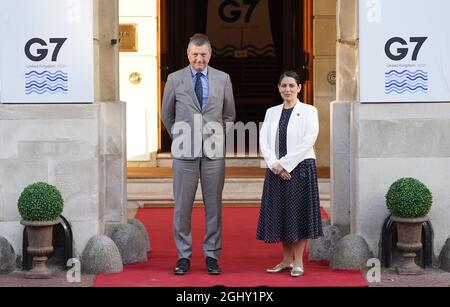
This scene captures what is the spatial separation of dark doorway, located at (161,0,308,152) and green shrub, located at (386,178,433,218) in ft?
24.5

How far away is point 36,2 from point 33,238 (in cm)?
211

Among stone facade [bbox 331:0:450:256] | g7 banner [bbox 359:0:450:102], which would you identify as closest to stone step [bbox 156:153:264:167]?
stone facade [bbox 331:0:450:256]

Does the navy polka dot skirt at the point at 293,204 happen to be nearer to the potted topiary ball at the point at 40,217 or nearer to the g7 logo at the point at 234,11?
the potted topiary ball at the point at 40,217

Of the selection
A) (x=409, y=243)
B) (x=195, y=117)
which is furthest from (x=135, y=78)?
(x=409, y=243)

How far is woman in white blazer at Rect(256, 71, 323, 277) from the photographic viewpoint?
9.80 meters

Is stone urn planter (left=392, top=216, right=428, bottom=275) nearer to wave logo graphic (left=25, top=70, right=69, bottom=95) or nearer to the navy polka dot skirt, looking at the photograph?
the navy polka dot skirt

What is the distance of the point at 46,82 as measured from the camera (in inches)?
402

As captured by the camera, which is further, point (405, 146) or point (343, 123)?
point (343, 123)

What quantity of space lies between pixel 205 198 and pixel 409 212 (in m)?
1.78

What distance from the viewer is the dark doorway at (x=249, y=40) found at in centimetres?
1728

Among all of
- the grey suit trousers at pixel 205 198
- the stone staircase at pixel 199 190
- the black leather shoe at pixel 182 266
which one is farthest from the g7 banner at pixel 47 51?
the stone staircase at pixel 199 190

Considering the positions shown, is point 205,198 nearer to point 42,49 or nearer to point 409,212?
point 409,212

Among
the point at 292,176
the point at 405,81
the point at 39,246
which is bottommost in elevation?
the point at 39,246

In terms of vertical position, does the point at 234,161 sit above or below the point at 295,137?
below
